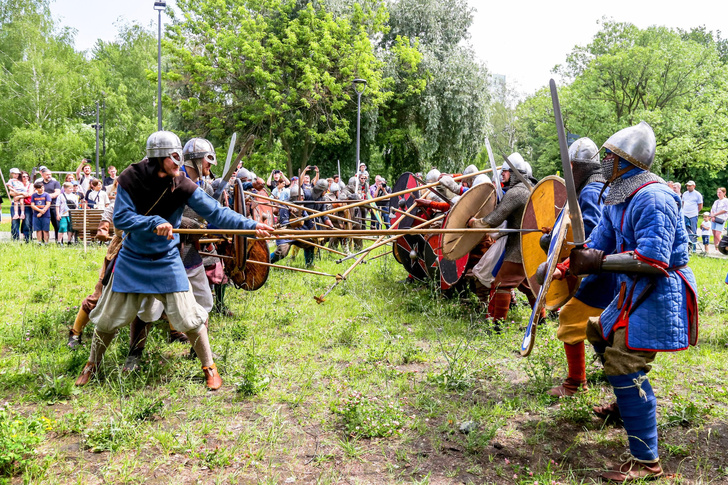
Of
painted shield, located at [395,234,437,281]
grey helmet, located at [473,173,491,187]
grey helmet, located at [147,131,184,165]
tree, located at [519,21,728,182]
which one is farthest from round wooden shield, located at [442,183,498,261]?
tree, located at [519,21,728,182]

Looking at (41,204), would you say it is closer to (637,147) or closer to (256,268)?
(256,268)

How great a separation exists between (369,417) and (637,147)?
2.12 metres

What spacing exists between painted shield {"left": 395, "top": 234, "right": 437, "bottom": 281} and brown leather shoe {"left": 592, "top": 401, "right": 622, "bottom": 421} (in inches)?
111

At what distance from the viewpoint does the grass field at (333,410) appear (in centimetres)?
270

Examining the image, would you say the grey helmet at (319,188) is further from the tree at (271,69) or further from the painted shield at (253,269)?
the tree at (271,69)

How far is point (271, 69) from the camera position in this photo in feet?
69.4

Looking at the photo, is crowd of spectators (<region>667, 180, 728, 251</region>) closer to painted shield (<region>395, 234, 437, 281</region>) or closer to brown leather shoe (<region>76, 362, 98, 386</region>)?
painted shield (<region>395, 234, 437, 281</region>)

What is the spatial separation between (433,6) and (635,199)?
24.8 metres

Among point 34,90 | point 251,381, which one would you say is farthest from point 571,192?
point 34,90

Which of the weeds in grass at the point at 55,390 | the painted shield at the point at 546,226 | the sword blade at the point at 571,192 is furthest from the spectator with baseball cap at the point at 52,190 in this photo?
the sword blade at the point at 571,192

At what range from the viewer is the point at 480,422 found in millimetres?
3227

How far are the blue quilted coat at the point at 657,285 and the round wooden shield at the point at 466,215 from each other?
7.20 feet

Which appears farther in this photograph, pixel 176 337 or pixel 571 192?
pixel 176 337

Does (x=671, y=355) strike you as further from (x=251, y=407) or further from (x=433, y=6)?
(x=433, y=6)
